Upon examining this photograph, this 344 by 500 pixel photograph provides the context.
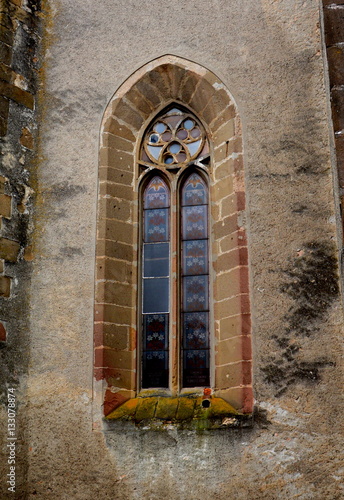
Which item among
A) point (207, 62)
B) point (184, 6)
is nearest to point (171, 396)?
point (207, 62)

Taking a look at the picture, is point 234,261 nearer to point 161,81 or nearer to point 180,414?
point 180,414

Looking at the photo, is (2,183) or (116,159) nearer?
(2,183)

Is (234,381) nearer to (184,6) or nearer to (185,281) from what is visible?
(185,281)

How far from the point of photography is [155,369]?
6895 millimetres

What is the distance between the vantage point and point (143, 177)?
24.6 ft

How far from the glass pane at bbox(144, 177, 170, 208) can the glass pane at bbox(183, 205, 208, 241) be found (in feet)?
0.79

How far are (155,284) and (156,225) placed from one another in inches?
23.0

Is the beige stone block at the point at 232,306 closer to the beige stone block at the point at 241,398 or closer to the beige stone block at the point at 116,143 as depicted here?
the beige stone block at the point at 241,398

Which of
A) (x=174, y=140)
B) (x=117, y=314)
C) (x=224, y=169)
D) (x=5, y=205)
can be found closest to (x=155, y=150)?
(x=174, y=140)

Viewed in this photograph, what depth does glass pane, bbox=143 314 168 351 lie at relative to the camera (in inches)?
274

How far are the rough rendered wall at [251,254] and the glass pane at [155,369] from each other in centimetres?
57

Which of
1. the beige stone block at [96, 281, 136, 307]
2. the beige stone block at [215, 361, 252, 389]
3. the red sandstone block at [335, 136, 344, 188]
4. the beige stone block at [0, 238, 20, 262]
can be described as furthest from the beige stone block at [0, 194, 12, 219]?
the red sandstone block at [335, 136, 344, 188]

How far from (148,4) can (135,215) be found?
2183 mm

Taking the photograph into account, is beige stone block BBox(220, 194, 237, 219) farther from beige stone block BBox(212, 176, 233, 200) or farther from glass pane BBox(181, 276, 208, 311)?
glass pane BBox(181, 276, 208, 311)
